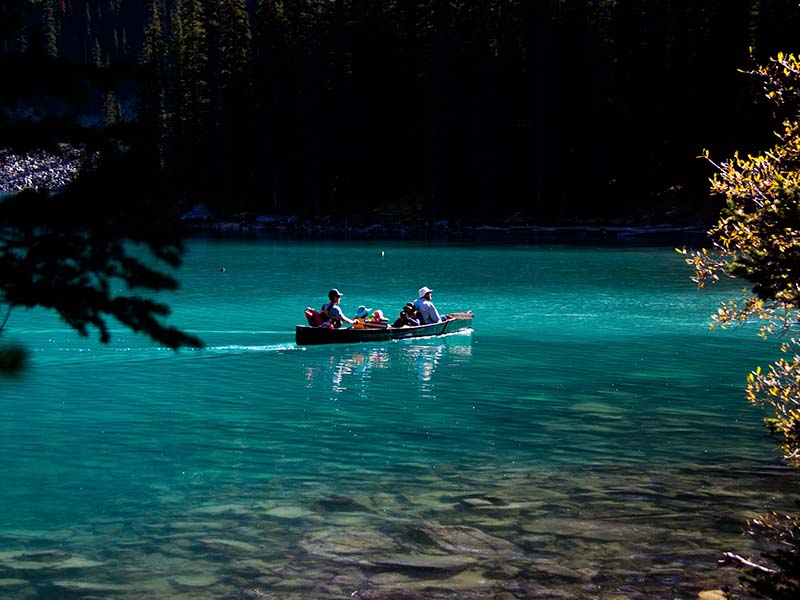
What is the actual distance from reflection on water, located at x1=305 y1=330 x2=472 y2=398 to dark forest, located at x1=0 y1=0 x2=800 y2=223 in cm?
4939

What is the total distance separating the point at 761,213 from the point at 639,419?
8723mm

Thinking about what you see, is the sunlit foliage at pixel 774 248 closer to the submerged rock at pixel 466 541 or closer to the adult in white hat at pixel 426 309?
the submerged rock at pixel 466 541

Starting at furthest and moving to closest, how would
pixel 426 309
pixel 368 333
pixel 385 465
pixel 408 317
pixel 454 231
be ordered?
pixel 454 231, pixel 408 317, pixel 426 309, pixel 368 333, pixel 385 465

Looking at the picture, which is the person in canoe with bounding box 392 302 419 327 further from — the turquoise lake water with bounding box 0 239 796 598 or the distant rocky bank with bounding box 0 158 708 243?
the distant rocky bank with bounding box 0 158 708 243

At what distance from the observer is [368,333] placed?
26.3 metres

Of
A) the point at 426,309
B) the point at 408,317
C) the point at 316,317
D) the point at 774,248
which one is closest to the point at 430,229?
the point at 408,317

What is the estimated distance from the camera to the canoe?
84.2ft

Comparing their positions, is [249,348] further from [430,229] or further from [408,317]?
[430,229]

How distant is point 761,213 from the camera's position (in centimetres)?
886

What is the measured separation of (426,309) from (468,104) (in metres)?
65.8

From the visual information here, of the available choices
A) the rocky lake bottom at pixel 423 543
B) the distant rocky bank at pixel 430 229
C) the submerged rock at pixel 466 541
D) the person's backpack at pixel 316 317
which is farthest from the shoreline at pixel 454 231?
the submerged rock at pixel 466 541

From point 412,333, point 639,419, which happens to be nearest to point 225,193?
point 412,333

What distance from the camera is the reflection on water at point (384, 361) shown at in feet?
69.0

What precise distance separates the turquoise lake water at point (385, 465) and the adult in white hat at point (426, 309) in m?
1.21
